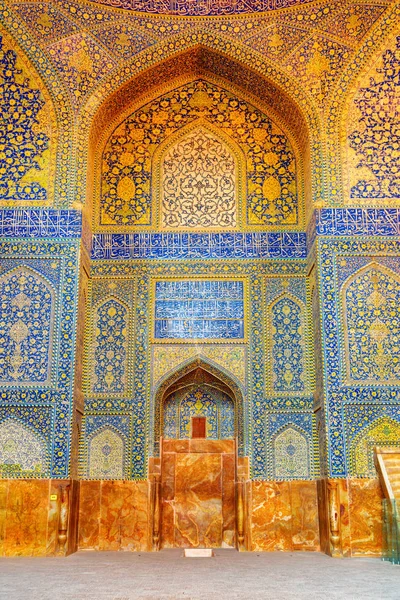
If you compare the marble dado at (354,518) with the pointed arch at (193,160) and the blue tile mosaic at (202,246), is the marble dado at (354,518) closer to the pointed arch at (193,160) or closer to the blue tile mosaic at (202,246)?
the blue tile mosaic at (202,246)

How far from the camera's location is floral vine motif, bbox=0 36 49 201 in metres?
9.08

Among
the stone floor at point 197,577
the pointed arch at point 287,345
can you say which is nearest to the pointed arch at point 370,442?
the stone floor at point 197,577

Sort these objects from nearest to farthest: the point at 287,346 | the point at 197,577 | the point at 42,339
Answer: the point at 197,577
the point at 42,339
the point at 287,346

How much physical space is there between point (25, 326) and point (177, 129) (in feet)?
11.4

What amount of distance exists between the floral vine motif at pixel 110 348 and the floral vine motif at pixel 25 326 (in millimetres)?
852

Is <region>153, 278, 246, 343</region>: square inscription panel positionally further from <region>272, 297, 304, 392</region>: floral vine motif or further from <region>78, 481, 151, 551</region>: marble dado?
<region>78, 481, 151, 551</region>: marble dado

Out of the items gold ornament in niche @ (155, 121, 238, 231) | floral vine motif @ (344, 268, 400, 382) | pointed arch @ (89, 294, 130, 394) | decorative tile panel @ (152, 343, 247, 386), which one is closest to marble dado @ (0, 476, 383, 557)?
decorative tile panel @ (152, 343, 247, 386)

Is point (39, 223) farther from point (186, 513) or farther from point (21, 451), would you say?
point (186, 513)

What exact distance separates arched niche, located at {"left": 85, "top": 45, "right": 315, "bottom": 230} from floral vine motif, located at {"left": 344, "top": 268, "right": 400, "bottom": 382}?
1456mm

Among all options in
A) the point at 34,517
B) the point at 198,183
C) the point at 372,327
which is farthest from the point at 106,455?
the point at 198,183

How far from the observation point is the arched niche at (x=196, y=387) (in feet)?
29.2

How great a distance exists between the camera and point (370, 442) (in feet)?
26.6

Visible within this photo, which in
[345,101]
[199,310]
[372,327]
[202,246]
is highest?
[345,101]

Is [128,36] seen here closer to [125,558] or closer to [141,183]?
[141,183]
